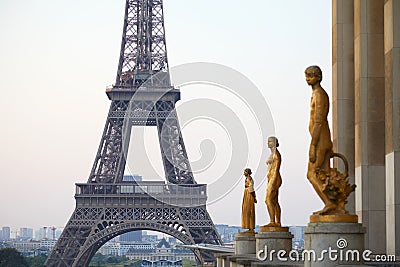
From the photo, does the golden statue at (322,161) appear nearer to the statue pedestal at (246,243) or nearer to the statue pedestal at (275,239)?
the statue pedestal at (275,239)

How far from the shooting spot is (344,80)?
73.8 ft

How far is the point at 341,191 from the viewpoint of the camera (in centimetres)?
1166

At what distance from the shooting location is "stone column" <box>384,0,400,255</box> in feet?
56.3

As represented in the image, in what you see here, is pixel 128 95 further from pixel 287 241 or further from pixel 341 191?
pixel 341 191

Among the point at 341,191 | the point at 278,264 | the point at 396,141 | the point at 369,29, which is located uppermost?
the point at 369,29

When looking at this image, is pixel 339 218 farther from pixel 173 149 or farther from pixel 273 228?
pixel 173 149

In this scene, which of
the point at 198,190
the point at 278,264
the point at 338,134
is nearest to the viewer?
the point at 278,264

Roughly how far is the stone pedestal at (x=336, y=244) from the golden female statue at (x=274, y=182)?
515 cm

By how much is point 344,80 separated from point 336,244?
11642mm

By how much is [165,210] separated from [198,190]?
3.29m

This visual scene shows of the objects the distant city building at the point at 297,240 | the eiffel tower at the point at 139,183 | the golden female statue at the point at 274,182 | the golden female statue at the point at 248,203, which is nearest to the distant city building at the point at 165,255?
the eiffel tower at the point at 139,183

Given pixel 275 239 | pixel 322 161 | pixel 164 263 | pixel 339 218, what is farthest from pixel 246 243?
pixel 164 263

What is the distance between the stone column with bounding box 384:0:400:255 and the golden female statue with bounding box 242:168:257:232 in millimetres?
5153

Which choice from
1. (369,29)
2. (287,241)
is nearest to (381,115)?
(369,29)
